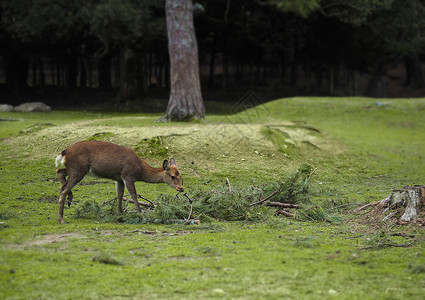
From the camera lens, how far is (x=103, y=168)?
7887mm

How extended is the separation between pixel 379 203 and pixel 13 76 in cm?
3508

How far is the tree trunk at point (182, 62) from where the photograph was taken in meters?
17.7

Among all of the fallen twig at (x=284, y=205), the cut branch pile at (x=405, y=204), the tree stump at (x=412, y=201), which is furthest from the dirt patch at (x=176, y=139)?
the tree stump at (x=412, y=201)

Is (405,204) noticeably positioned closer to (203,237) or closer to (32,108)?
(203,237)

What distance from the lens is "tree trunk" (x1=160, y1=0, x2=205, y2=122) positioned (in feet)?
58.0

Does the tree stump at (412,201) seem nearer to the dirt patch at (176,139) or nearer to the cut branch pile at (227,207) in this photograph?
the cut branch pile at (227,207)

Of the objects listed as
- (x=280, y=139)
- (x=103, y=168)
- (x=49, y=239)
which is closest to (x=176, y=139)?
(x=280, y=139)

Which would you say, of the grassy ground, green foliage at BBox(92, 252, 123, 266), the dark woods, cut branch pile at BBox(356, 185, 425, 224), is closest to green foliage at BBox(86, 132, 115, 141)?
the grassy ground

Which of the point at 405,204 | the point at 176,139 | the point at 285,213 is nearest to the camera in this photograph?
the point at 405,204

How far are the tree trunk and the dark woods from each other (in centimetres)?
581

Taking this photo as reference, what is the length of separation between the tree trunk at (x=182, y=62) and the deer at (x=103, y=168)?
9.31 metres

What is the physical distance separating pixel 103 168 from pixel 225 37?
31.2 metres

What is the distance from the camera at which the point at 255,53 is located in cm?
4116

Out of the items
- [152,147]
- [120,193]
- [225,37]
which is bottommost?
[120,193]
